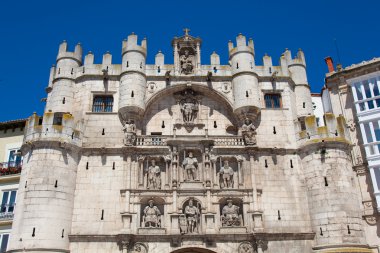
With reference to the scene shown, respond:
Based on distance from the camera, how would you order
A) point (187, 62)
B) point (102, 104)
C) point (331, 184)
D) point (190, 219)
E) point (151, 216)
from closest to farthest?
1. point (190, 219)
2. point (151, 216)
3. point (331, 184)
4. point (102, 104)
5. point (187, 62)

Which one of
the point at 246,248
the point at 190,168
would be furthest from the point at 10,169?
the point at 246,248

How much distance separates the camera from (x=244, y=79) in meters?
26.4

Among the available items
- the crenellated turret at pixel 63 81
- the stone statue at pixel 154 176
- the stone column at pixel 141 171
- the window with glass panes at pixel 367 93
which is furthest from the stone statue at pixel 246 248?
the crenellated turret at pixel 63 81

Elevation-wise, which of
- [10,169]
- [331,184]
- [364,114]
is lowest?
[331,184]

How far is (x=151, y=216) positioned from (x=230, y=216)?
170 inches

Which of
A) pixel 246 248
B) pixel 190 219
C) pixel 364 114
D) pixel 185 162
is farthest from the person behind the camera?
pixel 364 114

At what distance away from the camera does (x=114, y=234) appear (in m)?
22.0

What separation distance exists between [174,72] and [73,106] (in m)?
6.76

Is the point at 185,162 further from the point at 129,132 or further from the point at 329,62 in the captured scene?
the point at 329,62

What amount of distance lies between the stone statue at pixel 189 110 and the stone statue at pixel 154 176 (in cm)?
366

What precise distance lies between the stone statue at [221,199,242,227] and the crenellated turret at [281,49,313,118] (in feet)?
25.8

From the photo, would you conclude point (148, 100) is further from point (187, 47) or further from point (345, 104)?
point (345, 104)

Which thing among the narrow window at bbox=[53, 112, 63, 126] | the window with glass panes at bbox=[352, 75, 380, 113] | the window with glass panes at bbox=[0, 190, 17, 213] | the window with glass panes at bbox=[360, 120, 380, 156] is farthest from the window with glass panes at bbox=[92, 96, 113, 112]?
the window with glass panes at bbox=[360, 120, 380, 156]

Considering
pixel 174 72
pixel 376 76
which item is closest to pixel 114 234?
pixel 174 72
